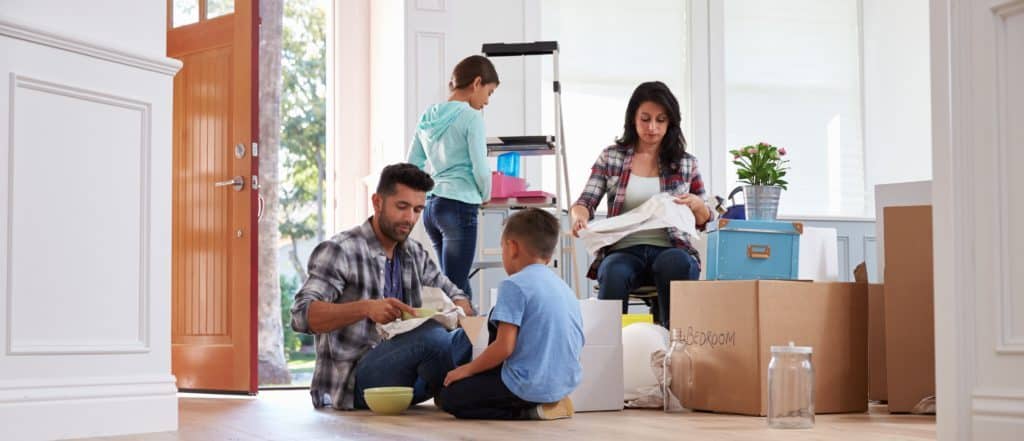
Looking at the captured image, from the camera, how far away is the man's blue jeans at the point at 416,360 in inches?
144

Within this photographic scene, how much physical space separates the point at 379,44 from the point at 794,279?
359 centimetres

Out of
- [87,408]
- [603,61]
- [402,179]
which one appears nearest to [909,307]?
[402,179]

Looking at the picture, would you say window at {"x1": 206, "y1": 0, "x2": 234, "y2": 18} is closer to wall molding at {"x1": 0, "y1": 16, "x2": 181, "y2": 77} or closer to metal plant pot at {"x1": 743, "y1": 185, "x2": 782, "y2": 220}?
wall molding at {"x1": 0, "y1": 16, "x2": 181, "y2": 77}

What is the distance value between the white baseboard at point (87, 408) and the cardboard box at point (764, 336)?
1.60 meters

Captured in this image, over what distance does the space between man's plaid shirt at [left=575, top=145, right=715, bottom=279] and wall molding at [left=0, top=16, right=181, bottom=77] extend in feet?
5.78

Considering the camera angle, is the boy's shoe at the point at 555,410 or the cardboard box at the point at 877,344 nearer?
the boy's shoe at the point at 555,410

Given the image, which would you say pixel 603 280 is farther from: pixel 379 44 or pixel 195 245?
pixel 379 44

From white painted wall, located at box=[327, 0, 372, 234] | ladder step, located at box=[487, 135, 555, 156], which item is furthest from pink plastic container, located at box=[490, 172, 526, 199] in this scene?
white painted wall, located at box=[327, 0, 372, 234]

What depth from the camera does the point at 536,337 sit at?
11.0ft

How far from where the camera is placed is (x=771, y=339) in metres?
3.57

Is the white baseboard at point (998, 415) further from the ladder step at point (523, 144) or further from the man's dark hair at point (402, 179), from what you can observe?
the ladder step at point (523, 144)

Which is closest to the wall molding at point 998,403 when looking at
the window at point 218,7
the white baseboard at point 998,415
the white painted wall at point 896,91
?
Result: the white baseboard at point 998,415

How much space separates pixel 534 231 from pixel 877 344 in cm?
131

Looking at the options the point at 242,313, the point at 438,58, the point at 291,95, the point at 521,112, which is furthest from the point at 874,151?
the point at 291,95
